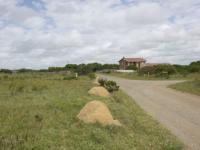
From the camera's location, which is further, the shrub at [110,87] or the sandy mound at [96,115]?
the shrub at [110,87]

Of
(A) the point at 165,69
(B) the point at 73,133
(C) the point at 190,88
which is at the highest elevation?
(A) the point at 165,69

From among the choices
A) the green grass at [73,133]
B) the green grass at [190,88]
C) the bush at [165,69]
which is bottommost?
the green grass at [73,133]

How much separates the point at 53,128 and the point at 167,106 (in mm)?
7525

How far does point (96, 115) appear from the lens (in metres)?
9.95

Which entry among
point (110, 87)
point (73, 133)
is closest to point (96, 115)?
point (73, 133)

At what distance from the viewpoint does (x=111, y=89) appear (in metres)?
23.2

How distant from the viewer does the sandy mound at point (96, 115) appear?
974 cm

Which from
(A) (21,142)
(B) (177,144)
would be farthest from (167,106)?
(A) (21,142)

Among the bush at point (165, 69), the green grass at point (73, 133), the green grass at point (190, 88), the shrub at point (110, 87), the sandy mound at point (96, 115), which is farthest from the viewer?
the bush at point (165, 69)

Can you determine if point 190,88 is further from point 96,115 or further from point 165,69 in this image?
point 165,69

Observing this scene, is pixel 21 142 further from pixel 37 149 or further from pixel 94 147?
pixel 94 147

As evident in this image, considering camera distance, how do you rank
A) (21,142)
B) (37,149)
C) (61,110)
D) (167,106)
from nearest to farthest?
(37,149)
(21,142)
(61,110)
(167,106)

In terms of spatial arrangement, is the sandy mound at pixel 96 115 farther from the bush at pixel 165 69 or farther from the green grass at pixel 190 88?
the bush at pixel 165 69

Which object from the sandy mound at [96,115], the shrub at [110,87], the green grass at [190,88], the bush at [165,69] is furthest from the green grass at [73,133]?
the bush at [165,69]
